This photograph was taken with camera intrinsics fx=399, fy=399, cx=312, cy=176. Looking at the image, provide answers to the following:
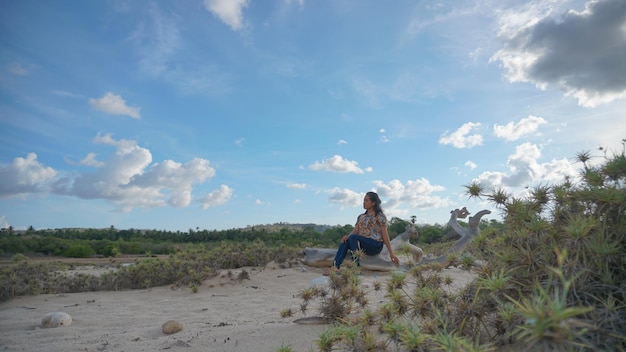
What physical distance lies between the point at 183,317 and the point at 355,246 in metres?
3.38

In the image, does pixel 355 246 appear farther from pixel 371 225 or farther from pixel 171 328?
pixel 171 328

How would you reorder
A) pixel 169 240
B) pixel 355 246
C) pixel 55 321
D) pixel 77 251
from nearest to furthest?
pixel 55 321 → pixel 355 246 → pixel 77 251 → pixel 169 240

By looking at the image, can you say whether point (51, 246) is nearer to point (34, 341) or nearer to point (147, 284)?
point (147, 284)

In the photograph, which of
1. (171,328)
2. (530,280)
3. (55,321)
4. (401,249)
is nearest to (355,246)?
(401,249)

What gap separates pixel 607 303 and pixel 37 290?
10067mm

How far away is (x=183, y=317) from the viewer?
19.2ft

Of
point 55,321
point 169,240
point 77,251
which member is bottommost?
point 55,321

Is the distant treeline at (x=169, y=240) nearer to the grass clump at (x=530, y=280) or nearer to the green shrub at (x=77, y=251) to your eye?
the green shrub at (x=77, y=251)

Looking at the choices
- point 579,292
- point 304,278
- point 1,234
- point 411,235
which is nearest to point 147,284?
point 304,278

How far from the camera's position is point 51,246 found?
18.9 meters

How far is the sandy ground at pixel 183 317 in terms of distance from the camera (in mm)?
3953

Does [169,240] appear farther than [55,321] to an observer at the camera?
Yes

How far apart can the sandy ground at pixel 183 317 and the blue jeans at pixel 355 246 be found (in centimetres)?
83

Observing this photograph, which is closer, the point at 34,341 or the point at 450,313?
the point at 450,313
